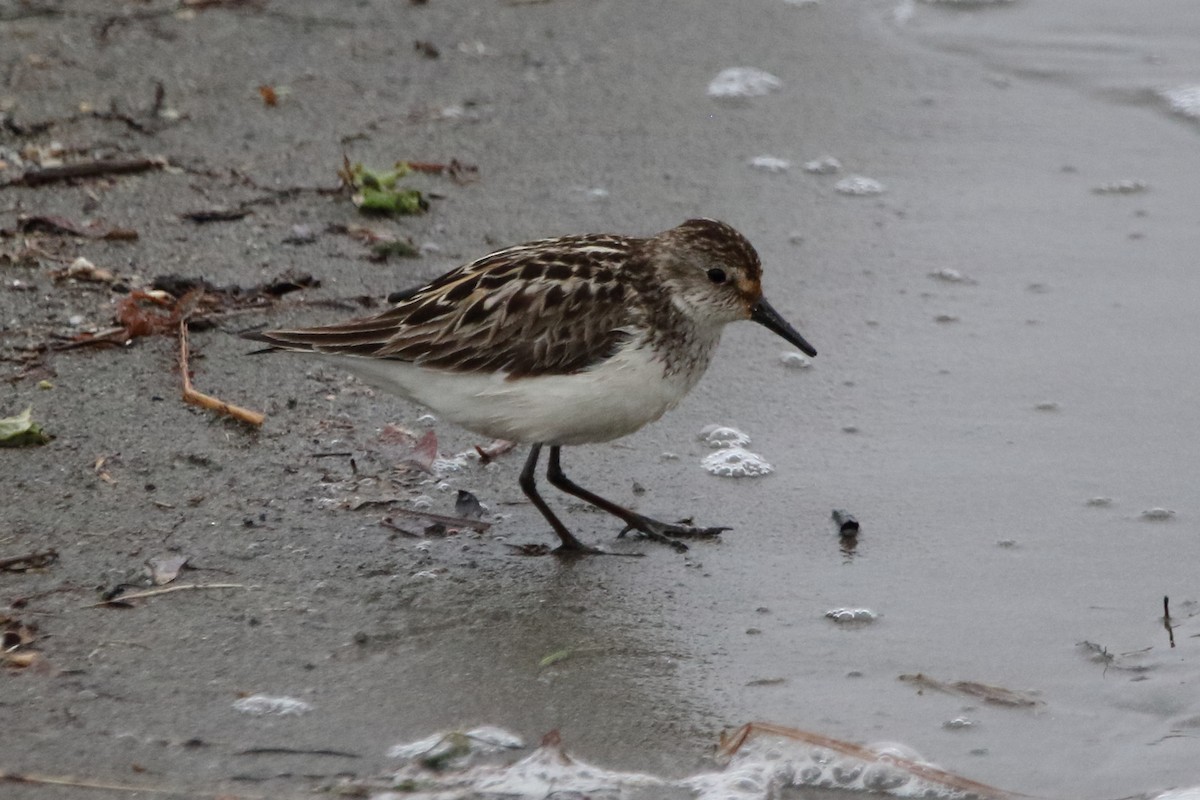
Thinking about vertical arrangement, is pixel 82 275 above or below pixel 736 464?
above

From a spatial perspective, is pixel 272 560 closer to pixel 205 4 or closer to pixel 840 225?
pixel 840 225

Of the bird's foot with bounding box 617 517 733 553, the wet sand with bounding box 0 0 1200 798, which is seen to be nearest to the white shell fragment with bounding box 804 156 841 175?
the wet sand with bounding box 0 0 1200 798

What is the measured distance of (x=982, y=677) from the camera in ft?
13.9

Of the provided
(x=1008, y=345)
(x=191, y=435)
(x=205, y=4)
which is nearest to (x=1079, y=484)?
(x=1008, y=345)

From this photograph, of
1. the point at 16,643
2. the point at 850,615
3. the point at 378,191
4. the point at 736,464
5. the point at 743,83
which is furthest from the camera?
the point at 743,83

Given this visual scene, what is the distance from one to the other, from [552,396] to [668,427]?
93 centimetres

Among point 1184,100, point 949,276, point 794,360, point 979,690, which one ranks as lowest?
point 979,690

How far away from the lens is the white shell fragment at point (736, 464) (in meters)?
5.27

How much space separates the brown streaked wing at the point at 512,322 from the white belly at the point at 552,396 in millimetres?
37

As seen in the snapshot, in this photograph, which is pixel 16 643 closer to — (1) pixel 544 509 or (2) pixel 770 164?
(1) pixel 544 509

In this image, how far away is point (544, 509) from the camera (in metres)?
4.90

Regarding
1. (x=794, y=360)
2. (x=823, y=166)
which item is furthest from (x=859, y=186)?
(x=794, y=360)

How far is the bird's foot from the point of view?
4875 millimetres

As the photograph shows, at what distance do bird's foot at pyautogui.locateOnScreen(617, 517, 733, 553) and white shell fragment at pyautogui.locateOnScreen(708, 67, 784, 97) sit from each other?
132 inches
